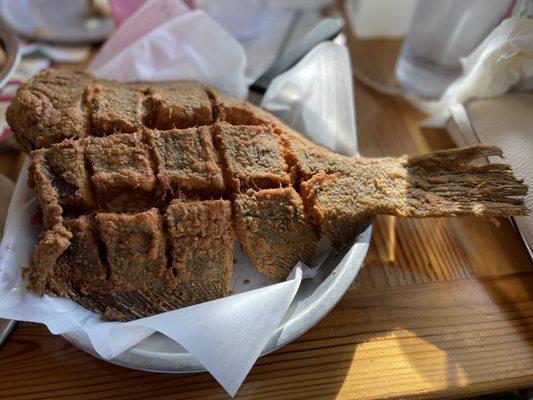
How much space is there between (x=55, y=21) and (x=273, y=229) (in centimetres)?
113

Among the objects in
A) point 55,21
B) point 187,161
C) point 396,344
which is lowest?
point 396,344

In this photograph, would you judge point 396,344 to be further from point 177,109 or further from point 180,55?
point 180,55

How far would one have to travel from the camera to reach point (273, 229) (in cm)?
80

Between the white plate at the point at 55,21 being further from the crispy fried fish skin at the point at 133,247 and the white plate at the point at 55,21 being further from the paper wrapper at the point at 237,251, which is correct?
the crispy fried fish skin at the point at 133,247

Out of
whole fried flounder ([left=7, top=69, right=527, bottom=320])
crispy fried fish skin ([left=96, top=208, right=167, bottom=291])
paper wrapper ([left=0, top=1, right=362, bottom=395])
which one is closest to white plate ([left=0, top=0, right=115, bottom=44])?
paper wrapper ([left=0, top=1, right=362, bottom=395])

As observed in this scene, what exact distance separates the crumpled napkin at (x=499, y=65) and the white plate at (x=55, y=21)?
1.01m

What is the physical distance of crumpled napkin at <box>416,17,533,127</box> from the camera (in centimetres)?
101

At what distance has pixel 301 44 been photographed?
113 cm

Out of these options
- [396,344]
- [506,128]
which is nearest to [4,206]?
[396,344]

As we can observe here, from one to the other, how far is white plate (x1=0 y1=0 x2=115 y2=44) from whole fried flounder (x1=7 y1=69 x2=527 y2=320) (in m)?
0.56

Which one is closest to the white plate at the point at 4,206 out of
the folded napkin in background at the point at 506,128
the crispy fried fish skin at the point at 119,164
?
the crispy fried fish skin at the point at 119,164

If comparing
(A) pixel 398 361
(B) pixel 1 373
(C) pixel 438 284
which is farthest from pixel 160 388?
(C) pixel 438 284

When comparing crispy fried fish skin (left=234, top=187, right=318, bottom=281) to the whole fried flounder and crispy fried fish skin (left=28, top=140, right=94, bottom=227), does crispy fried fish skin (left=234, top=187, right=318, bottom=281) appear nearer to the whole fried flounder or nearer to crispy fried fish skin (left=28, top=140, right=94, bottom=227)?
the whole fried flounder

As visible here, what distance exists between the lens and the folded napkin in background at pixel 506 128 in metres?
0.93
